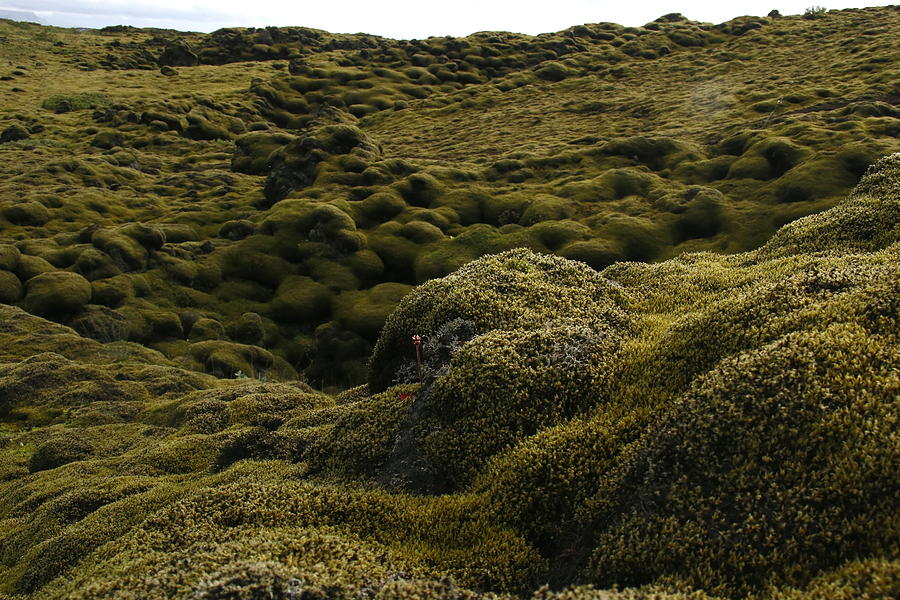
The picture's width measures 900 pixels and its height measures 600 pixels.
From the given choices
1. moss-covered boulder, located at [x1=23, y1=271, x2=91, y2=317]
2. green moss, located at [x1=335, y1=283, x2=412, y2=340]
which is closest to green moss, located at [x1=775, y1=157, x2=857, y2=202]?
green moss, located at [x1=335, y1=283, x2=412, y2=340]

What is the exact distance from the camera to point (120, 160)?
285ft

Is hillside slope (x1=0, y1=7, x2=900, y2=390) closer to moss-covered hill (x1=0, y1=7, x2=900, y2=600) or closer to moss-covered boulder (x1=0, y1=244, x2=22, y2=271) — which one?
moss-covered hill (x1=0, y1=7, x2=900, y2=600)

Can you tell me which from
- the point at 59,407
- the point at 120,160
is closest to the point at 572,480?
the point at 59,407

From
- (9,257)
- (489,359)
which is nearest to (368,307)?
(9,257)

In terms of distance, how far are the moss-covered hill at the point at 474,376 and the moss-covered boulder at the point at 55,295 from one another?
256mm

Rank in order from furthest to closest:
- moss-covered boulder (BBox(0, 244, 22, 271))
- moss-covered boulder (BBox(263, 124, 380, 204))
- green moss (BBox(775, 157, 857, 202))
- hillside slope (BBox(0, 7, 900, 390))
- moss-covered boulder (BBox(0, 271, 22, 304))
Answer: moss-covered boulder (BBox(263, 124, 380, 204)) < green moss (BBox(775, 157, 857, 202)) < moss-covered boulder (BBox(0, 244, 22, 271)) < hillside slope (BBox(0, 7, 900, 390)) < moss-covered boulder (BBox(0, 271, 22, 304))

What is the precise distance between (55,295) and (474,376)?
122 ft

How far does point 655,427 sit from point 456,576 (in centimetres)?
368

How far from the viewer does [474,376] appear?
11.6 metres

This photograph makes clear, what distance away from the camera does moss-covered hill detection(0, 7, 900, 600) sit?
750 cm

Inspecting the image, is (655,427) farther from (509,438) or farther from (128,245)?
(128,245)

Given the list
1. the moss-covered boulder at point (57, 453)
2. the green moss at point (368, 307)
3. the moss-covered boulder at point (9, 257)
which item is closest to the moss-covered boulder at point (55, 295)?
the moss-covered boulder at point (9, 257)

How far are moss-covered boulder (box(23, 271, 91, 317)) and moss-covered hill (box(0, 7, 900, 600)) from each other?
10.1 inches

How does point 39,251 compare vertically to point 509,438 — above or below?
below
